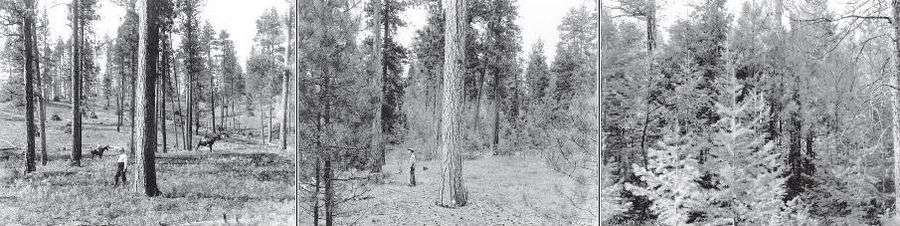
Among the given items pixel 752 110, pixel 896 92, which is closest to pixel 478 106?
pixel 752 110

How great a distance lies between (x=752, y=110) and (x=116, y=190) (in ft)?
19.3

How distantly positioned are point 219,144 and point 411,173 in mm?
5571

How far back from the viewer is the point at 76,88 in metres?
7.26

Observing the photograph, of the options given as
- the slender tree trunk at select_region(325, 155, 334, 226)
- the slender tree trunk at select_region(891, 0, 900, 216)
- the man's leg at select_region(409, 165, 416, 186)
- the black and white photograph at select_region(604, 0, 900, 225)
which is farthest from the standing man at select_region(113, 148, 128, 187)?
the slender tree trunk at select_region(891, 0, 900, 216)

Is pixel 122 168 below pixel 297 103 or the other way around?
below

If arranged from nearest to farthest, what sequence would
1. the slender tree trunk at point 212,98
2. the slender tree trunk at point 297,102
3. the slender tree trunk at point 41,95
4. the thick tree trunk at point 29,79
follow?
the slender tree trunk at point 297,102, the thick tree trunk at point 29,79, the slender tree trunk at point 41,95, the slender tree trunk at point 212,98

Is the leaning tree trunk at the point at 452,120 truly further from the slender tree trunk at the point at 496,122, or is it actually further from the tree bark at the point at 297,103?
the tree bark at the point at 297,103

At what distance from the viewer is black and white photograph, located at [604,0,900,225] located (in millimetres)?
4633

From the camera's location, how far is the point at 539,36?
4859 millimetres

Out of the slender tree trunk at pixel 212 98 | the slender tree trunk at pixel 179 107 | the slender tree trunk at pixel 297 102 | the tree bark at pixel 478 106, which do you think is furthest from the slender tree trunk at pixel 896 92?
the slender tree trunk at pixel 212 98

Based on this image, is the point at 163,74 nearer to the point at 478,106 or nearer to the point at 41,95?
the point at 41,95

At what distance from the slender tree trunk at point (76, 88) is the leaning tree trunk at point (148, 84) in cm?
85

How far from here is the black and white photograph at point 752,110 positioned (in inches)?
182

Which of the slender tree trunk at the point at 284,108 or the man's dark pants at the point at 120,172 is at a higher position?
the slender tree trunk at the point at 284,108
